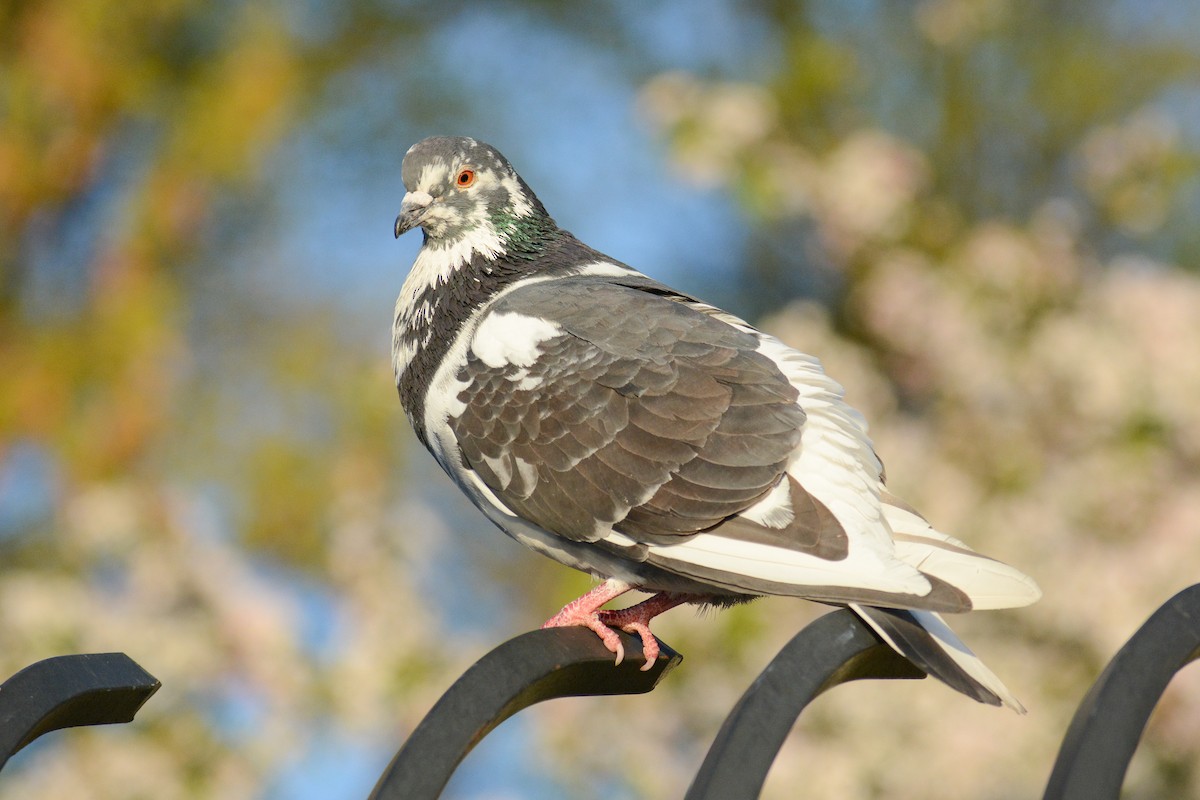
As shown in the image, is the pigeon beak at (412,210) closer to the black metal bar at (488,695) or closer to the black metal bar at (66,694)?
the black metal bar at (488,695)

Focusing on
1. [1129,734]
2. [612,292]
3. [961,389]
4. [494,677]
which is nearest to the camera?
[1129,734]

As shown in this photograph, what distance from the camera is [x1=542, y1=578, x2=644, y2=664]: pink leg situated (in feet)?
6.91

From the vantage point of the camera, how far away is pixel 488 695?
159 centimetres

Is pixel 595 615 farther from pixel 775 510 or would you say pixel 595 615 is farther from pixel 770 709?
pixel 770 709

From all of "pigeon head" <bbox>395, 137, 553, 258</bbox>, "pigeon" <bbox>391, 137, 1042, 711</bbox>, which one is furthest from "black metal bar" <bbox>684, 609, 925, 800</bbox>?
"pigeon head" <bbox>395, 137, 553, 258</bbox>

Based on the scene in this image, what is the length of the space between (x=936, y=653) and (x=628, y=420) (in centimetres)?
82

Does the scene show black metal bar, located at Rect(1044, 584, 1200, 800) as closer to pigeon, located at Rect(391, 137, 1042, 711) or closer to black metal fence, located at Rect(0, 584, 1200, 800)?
black metal fence, located at Rect(0, 584, 1200, 800)

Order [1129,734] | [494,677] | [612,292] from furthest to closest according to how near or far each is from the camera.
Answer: [612,292], [494,677], [1129,734]

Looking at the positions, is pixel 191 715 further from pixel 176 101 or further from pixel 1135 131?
pixel 1135 131

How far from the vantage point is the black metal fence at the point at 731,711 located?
1.45m

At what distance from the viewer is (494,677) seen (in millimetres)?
1611

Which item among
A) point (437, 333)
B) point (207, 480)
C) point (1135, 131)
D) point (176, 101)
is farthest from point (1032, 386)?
point (176, 101)

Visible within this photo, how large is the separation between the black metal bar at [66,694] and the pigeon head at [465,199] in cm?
164

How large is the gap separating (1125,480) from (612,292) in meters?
3.22
